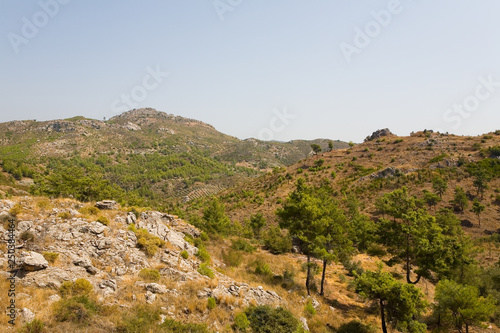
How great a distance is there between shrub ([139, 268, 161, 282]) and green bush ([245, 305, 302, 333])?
5.28 metres

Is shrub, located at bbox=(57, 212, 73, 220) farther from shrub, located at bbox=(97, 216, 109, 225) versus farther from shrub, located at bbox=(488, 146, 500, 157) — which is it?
shrub, located at bbox=(488, 146, 500, 157)

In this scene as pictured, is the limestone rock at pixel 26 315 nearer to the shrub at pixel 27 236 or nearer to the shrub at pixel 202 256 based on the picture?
the shrub at pixel 27 236

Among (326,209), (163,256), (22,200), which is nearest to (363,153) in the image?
(326,209)

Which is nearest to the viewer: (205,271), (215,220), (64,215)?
(64,215)

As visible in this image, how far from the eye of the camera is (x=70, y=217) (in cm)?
1568

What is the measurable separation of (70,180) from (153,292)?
2478 centimetres

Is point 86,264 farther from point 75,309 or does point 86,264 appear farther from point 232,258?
point 232,258

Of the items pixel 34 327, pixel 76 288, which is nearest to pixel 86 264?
pixel 76 288

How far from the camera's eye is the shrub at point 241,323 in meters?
11.3

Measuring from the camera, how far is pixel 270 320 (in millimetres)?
11992

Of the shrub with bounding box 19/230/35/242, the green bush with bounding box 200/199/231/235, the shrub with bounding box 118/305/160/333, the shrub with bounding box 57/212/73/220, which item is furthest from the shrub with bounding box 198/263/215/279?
the green bush with bounding box 200/199/231/235

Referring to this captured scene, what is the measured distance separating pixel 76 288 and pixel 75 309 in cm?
179

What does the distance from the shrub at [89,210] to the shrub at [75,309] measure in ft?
27.7

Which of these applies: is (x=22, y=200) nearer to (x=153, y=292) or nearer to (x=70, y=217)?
(x=70, y=217)
